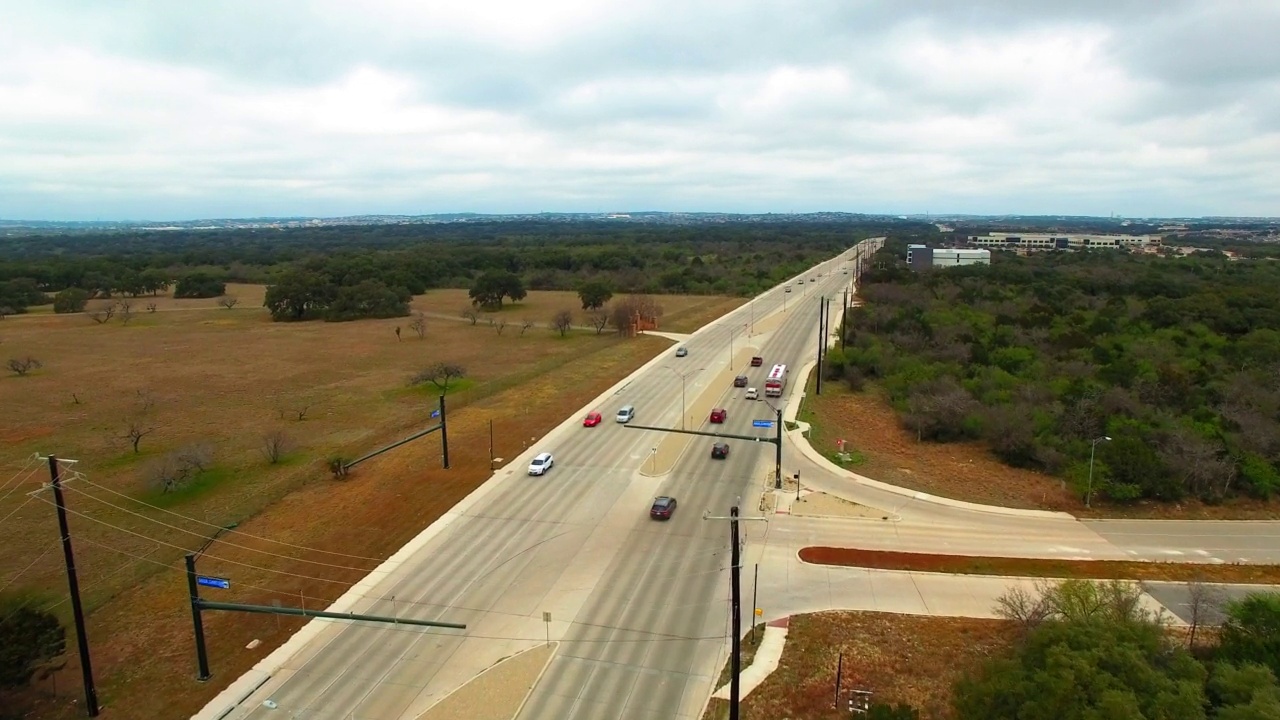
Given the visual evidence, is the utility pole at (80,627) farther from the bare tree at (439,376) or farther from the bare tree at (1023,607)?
the bare tree at (439,376)

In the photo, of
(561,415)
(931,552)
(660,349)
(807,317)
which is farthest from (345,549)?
(807,317)

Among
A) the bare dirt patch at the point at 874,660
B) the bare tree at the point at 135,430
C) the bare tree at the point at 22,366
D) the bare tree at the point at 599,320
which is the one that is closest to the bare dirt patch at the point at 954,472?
the bare dirt patch at the point at 874,660

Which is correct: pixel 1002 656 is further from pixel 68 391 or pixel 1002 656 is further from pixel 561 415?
pixel 68 391

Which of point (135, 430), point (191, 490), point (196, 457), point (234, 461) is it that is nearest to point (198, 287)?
point (135, 430)

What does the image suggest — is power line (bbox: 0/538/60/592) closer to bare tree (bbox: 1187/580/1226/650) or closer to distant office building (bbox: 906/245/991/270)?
bare tree (bbox: 1187/580/1226/650)

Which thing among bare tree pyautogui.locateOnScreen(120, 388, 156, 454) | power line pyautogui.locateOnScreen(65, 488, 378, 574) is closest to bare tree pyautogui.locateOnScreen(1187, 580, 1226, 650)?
power line pyautogui.locateOnScreen(65, 488, 378, 574)

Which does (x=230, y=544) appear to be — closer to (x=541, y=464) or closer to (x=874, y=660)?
(x=541, y=464)
